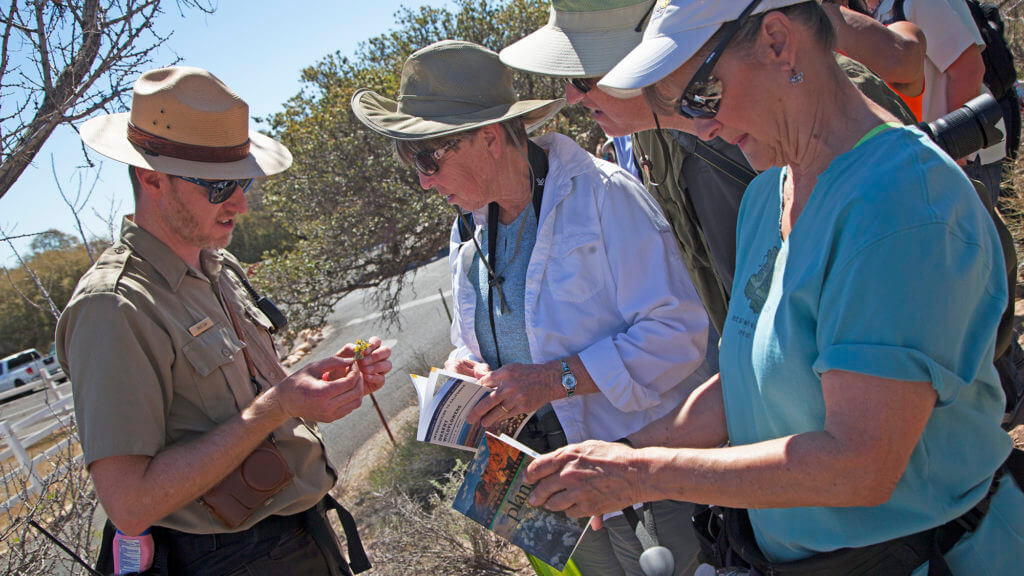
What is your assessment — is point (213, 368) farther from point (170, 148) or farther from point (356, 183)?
point (356, 183)

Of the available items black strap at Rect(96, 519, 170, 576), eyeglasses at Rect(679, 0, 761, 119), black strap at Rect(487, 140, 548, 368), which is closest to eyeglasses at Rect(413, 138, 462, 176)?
black strap at Rect(487, 140, 548, 368)

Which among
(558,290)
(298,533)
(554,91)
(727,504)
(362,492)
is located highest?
(554,91)

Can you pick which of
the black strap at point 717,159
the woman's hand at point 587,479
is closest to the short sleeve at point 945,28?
the black strap at point 717,159

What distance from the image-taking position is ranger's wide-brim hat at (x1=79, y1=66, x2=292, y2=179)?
6.73 ft

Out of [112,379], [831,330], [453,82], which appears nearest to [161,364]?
[112,379]

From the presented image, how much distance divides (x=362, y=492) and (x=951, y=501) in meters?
5.60

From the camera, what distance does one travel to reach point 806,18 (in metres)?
1.17

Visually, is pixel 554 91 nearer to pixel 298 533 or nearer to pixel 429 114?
pixel 429 114

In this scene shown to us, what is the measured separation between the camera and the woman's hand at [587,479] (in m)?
1.25

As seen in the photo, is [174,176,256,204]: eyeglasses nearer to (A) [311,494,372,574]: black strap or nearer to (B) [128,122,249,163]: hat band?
(B) [128,122,249,163]: hat band

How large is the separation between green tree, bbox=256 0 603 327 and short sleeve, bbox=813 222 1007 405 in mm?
5544

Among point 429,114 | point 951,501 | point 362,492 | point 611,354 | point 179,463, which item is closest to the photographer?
point 951,501

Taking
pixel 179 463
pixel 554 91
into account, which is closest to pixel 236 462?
pixel 179 463

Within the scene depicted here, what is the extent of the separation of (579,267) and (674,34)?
39.5 inches
